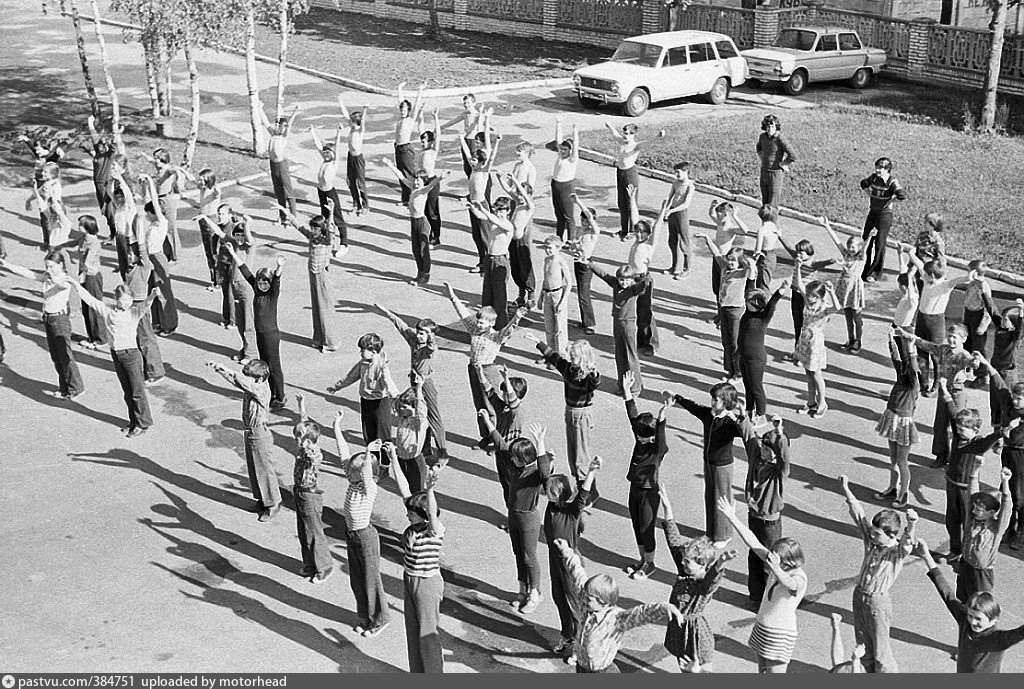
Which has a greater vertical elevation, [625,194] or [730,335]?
[625,194]

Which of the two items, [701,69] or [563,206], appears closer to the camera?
[563,206]

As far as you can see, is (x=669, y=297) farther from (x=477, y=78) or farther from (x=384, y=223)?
(x=477, y=78)

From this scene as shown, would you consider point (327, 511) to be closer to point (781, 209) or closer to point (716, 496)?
point (716, 496)

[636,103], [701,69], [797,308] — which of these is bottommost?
[797,308]

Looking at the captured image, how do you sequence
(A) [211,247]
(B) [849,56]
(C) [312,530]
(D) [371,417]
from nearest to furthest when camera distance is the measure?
(C) [312,530], (D) [371,417], (A) [211,247], (B) [849,56]

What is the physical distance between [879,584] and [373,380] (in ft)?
16.8

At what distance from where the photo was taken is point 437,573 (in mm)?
8922

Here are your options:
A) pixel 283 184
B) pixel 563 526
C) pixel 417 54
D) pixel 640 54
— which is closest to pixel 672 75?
pixel 640 54

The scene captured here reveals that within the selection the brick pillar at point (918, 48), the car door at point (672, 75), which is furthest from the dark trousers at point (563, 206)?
the brick pillar at point (918, 48)

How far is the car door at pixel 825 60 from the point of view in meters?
29.5

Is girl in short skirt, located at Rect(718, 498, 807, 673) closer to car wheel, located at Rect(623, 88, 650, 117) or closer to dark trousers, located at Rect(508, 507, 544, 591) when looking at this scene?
dark trousers, located at Rect(508, 507, 544, 591)

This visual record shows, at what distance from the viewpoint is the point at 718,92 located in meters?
28.6

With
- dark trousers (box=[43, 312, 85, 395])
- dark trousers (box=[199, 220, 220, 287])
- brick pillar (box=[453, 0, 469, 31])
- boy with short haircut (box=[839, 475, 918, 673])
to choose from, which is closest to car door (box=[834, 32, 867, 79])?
brick pillar (box=[453, 0, 469, 31])

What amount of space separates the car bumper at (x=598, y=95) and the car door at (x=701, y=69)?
194cm
